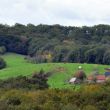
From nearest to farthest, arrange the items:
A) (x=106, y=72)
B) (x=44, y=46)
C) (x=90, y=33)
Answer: (x=106, y=72)
(x=44, y=46)
(x=90, y=33)

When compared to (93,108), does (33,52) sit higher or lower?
lower

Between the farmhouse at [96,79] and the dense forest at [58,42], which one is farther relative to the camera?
the dense forest at [58,42]

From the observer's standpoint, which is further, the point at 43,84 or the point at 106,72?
the point at 106,72

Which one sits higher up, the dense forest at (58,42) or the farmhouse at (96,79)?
the farmhouse at (96,79)

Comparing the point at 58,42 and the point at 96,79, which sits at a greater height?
the point at 96,79

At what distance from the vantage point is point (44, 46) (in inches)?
5871

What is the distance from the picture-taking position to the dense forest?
13562cm

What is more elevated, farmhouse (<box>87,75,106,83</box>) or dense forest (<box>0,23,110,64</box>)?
farmhouse (<box>87,75,106,83</box>)

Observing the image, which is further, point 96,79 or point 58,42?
point 58,42

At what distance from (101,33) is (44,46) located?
30.1 metres

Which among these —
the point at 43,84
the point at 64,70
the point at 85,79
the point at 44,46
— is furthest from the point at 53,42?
the point at 43,84

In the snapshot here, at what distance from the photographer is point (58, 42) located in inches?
6176

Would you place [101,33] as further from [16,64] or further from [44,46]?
[16,64]

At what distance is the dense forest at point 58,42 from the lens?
445 ft
